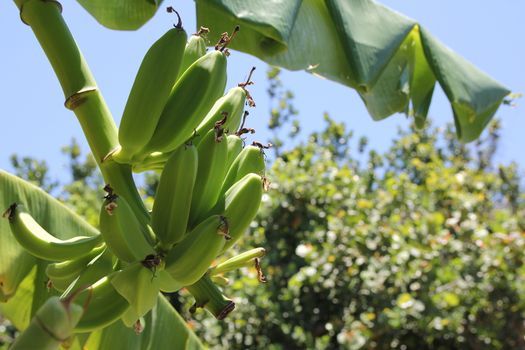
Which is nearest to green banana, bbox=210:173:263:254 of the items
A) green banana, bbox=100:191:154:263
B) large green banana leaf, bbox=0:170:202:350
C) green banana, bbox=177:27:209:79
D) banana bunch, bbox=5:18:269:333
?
banana bunch, bbox=5:18:269:333

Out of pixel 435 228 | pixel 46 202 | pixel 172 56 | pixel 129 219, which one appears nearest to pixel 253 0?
pixel 172 56

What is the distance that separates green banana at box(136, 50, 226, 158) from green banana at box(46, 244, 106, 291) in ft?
0.49

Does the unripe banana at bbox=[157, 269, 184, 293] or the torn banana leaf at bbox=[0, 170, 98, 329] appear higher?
the unripe banana at bbox=[157, 269, 184, 293]

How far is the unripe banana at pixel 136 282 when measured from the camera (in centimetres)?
72

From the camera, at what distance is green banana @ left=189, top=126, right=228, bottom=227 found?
0.84 m

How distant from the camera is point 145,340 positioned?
50.5 inches

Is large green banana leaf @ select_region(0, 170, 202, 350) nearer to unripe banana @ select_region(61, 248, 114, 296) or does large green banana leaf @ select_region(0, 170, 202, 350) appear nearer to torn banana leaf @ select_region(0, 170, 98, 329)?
torn banana leaf @ select_region(0, 170, 98, 329)

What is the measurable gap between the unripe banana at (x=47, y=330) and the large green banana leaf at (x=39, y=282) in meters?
0.67

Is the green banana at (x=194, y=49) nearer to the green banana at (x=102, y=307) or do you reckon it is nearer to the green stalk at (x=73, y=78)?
the green stalk at (x=73, y=78)

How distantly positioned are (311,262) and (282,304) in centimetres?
22

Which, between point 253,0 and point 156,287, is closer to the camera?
point 156,287

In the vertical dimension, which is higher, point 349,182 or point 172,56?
point 172,56

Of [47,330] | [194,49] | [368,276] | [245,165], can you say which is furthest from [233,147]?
[368,276]

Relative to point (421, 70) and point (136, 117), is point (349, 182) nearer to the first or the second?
point (421, 70)
